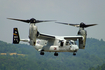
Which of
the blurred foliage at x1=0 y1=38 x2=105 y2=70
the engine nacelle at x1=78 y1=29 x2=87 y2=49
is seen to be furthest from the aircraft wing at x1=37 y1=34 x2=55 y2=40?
the blurred foliage at x1=0 y1=38 x2=105 y2=70

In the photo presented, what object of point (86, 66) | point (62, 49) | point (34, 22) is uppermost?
point (34, 22)

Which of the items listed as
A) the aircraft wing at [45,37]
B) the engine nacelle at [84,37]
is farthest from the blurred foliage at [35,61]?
the aircraft wing at [45,37]

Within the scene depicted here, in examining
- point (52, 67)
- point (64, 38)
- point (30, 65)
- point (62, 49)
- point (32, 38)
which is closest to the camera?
point (32, 38)

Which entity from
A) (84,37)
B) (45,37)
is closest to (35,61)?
(84,37)

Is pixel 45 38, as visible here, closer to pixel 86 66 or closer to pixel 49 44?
pixel 49 44

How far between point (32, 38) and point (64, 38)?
11.3 m


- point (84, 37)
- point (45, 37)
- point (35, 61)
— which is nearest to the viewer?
point (45, 37)

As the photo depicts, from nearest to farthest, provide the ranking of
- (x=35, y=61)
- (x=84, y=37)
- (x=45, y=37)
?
(x=45, y=37) < (x=84, y=37) < (x=35, y=61)

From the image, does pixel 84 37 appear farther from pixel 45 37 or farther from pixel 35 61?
pixel 35 61

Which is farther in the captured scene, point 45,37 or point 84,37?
point 84,37

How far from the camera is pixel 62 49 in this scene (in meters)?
46.3

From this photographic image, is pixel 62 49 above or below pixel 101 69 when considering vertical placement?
above

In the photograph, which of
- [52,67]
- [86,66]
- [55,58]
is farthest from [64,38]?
[55,58]

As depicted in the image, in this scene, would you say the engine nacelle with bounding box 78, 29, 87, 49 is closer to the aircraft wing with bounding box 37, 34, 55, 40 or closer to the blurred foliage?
the aircraft wing with bounding box 37, 34, 55, 40
